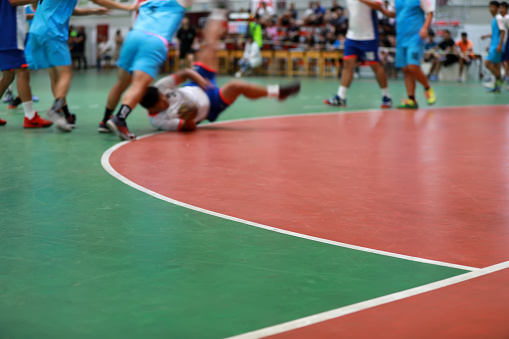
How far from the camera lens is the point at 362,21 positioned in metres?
11.0

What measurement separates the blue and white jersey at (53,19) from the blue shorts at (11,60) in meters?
0.34

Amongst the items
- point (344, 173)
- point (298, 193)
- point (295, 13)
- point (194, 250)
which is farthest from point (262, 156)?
point (295, 13)

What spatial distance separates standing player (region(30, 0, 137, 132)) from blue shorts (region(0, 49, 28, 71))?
0.22m

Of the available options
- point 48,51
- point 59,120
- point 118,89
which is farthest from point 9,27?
point 118,89

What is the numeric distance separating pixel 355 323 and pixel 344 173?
9.84 ft

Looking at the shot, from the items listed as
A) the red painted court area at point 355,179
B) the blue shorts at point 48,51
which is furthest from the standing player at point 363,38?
the blue shorts at point 48,51

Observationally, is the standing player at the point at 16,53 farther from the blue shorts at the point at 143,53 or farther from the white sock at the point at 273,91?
the white sock at the point at 273,91

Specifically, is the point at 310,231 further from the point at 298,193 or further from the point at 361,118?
the point at 361,118

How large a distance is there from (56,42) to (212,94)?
5.76 ft

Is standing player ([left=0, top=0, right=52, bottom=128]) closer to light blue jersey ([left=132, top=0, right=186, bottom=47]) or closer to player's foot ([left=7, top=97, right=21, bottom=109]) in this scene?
light blue jersey ([left=132, top=0, right=186, bottom=47])

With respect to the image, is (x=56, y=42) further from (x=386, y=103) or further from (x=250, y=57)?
(x=250, y=57)

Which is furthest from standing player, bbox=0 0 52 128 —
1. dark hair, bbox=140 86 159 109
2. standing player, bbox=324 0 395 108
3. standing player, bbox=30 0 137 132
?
standing player, bbox=324 0 395 108

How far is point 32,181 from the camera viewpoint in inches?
194

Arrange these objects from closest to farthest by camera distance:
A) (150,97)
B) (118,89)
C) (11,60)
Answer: (150,97)
(118,89)
(11,60)
